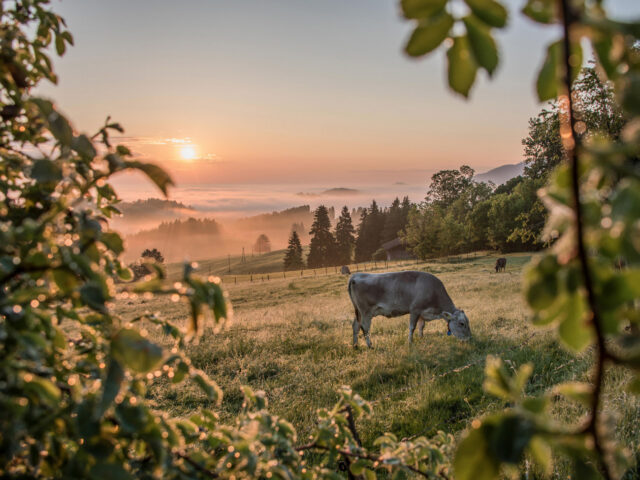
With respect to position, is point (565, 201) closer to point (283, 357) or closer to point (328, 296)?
point (283, 357)

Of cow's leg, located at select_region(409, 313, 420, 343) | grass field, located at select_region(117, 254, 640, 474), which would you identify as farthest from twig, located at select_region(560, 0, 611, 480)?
cow's leg, located at select_region(409, 313, 420, 343)

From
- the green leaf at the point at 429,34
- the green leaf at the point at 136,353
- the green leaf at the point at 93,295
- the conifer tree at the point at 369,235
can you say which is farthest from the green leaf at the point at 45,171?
the conifer tree at the point at 369,235

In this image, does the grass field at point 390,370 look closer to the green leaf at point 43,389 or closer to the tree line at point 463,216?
the green leaf at point 43,389

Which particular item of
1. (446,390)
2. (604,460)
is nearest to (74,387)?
(604,460)

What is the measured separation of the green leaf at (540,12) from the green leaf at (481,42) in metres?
0.08

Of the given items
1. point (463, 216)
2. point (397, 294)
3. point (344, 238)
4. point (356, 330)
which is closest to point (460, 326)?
point (397, 294)

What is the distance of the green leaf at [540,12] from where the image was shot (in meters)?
0.73

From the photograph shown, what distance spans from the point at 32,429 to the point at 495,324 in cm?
1387

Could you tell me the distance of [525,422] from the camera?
0.71 m

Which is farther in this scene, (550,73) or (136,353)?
(136,353)

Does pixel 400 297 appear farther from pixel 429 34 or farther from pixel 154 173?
pixel 429 34

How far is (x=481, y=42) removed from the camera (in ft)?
2.43

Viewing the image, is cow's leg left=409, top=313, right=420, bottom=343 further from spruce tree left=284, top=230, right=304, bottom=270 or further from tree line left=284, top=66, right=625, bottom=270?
spruce tree left=284, top=230, right=304, bottom=270

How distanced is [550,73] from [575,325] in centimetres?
48
